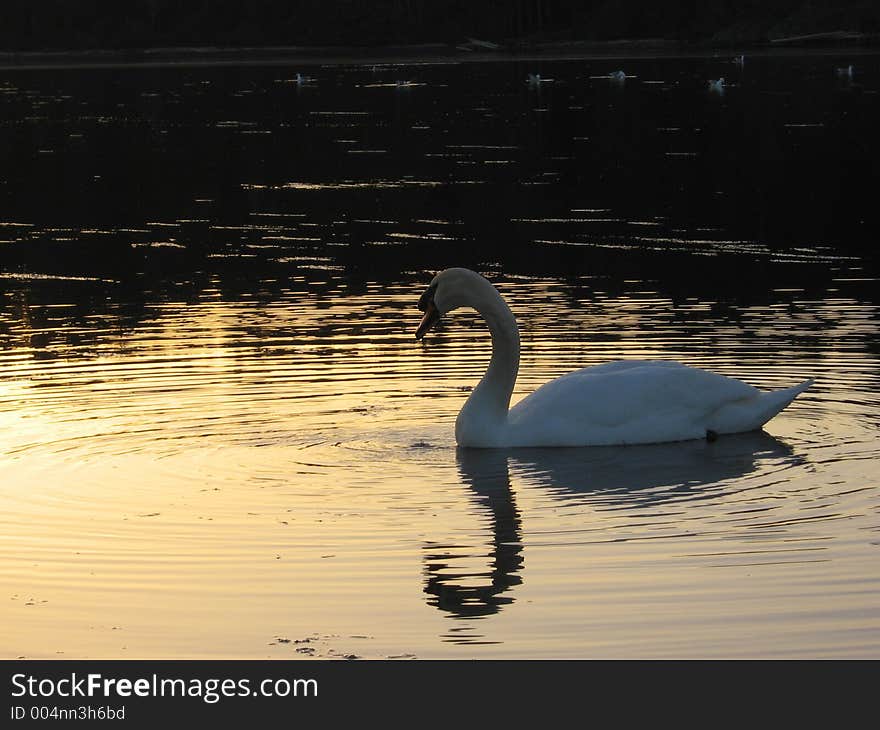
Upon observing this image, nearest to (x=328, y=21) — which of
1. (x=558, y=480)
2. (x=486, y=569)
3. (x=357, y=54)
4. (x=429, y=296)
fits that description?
(x=357, y=54)

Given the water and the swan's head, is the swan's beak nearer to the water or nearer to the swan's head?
the swan's head

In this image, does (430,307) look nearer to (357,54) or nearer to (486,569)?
(486,569)

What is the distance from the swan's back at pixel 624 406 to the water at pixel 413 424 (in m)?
0.16

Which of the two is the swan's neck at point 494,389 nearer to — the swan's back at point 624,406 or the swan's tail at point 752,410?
the swan's back at point 624,406

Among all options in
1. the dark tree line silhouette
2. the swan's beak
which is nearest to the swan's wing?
the swan's beak

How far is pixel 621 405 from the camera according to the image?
12.1m

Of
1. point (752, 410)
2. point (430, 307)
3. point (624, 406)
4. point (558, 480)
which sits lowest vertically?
point (558, 480)

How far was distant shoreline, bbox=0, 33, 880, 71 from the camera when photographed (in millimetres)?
92438

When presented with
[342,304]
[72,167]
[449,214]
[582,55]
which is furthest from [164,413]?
[582,55]

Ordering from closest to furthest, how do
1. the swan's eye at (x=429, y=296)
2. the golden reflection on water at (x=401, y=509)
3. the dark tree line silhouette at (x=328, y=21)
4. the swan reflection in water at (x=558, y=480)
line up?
the golden reflection on water at (x=401, y=509), the swan reflection in water at (x=558, y=480), the swan's eye at (x=429, y=296), the dark tree line silhouette at (x=328, y=21)

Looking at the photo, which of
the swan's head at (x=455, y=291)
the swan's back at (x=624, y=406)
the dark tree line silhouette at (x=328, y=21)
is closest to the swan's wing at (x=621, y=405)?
the swan's back at (x=624, y=406)

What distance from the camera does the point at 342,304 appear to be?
737 inches

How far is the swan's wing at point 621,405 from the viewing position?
12.1 meters

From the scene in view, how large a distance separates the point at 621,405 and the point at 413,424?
60.0 inches
